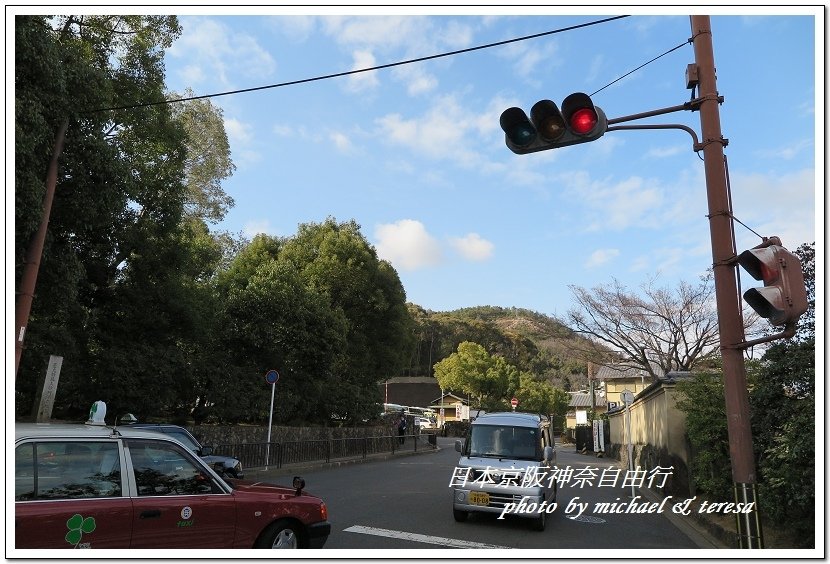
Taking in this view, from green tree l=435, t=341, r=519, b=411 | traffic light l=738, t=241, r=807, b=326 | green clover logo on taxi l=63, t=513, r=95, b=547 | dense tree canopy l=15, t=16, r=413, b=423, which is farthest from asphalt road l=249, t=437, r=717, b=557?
green tree l=435, t=341, r=519, b=411

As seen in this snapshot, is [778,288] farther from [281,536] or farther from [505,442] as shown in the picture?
[505,442]

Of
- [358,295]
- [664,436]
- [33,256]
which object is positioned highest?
[358,295]

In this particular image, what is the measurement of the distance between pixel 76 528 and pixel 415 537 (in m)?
4.93

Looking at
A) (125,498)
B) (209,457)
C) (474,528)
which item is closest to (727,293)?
(474,528)

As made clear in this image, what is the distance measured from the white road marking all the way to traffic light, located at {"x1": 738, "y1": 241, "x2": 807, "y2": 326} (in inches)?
194

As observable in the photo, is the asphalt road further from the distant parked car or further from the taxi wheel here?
the distant parked car

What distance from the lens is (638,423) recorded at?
2075 centimetres

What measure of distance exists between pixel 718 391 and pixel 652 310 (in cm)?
1642

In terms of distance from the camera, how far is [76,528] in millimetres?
4590

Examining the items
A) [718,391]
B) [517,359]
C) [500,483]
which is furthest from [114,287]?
[517,359]

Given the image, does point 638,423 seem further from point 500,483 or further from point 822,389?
point 822,389

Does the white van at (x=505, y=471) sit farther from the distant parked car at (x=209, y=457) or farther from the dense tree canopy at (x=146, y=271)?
the dense tree canopy at (x=146, y=271)

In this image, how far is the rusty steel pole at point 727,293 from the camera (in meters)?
5.52

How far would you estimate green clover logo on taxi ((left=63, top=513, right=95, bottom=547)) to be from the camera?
4.57 metres
